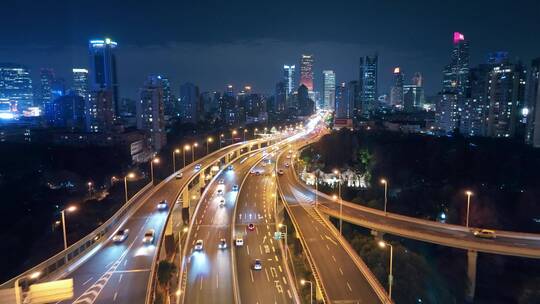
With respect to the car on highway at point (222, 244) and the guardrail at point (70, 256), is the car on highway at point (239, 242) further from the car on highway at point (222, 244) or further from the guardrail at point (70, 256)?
the guardrail at point (70, 256)

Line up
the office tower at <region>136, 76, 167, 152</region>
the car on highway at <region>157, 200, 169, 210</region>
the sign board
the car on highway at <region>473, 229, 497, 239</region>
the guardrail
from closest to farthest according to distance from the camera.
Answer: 1. the sign board
2. the guardrail
3. the car on highway at <region>473, 229, 497, 239</region>
4. the car on highway at <region>157, 200, 169, 210</region>
5. the office tower at <region>136, 76, 167, 152</region>

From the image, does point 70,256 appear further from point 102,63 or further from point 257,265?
point 102,63

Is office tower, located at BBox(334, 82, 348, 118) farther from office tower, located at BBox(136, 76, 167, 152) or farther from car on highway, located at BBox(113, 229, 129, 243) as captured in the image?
car on highway, located at BBox(113, 229, 129, 243)

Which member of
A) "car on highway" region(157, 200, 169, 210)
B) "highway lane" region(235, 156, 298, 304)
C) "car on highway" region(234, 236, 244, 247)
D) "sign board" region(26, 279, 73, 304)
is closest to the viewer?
"sign board" region(26, 279, 73, 304)

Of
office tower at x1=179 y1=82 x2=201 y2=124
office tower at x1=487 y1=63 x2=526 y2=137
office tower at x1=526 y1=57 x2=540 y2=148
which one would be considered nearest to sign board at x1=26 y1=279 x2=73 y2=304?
office tower at x1=526 y1=57 x2=540 y2=148

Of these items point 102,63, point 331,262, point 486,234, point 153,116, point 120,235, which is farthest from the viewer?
point 102,63

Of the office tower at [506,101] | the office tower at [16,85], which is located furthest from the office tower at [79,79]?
the office tower at [506,101]

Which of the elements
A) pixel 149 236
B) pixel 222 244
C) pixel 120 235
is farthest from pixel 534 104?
pixel 120 235
